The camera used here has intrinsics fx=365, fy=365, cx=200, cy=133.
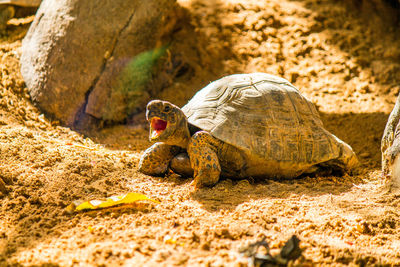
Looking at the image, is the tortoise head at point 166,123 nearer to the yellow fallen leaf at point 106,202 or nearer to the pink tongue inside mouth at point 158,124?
the pink tongue inside mouth at point 158,124

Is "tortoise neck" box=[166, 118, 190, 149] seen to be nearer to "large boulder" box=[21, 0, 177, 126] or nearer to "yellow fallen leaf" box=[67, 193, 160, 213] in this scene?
"yellow fallen leaf" box=[67, 193, 160, 213]

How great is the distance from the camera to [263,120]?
373 centimetres

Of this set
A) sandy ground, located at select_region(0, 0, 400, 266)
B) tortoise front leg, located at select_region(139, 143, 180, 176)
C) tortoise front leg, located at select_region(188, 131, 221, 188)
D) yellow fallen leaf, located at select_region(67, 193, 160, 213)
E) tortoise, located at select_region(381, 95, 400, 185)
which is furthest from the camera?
tortoise front leg, located at select_region(139, 143, 180, 176)

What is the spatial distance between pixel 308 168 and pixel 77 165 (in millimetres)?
2444

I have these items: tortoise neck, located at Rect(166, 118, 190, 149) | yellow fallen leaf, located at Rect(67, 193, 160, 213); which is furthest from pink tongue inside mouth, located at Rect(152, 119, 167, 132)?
yellow fallen leaf, located at Rect(67, 193, 160, 213)

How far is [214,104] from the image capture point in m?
3.77

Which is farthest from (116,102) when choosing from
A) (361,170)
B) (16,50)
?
(361,170)

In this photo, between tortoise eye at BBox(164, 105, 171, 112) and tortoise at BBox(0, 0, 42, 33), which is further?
tortoise at BBox(0, 0, 42, 33)

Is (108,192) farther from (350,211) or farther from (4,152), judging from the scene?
(350,211)

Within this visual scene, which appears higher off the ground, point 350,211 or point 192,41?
point 192,41

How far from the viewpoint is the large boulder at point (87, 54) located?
5.07m

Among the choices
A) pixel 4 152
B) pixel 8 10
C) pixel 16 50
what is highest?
pixel 8 10

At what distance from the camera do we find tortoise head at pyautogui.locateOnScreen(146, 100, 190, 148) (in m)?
3.41

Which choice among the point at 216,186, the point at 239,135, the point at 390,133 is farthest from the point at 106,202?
the point at 390,133
